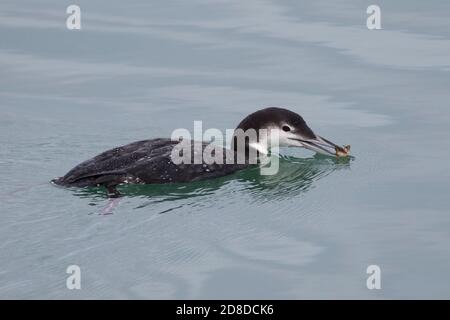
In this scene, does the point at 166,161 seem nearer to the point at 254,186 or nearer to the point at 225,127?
the point at 254,186

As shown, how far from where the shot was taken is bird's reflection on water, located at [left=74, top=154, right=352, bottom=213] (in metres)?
9.89

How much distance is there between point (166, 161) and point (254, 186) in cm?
80

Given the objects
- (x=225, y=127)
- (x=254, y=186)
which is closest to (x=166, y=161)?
(x=254, y=186)

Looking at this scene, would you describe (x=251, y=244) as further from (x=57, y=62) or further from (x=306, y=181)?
(x=57, y=62)

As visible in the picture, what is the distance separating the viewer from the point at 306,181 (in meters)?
10.6

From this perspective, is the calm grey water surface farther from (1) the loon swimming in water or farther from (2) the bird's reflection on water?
(1) the loon swimming in water

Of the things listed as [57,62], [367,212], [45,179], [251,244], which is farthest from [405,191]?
[57,62]

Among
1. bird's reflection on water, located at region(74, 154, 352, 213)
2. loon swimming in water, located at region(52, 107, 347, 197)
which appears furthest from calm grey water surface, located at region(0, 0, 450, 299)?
loon swimming in water, located at region(52, 107, 347, 197)

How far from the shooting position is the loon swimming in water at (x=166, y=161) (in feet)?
33.0

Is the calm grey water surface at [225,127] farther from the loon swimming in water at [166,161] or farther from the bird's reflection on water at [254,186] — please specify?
the loon swimming in water at [166,161]

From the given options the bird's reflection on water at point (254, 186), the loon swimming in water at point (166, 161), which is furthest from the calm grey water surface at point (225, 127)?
the loon swimming in water at point (166, 161)

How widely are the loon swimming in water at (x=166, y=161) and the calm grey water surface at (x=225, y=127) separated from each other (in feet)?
0.44

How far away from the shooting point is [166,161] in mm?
10242

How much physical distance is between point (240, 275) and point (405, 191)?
2.46 metres
